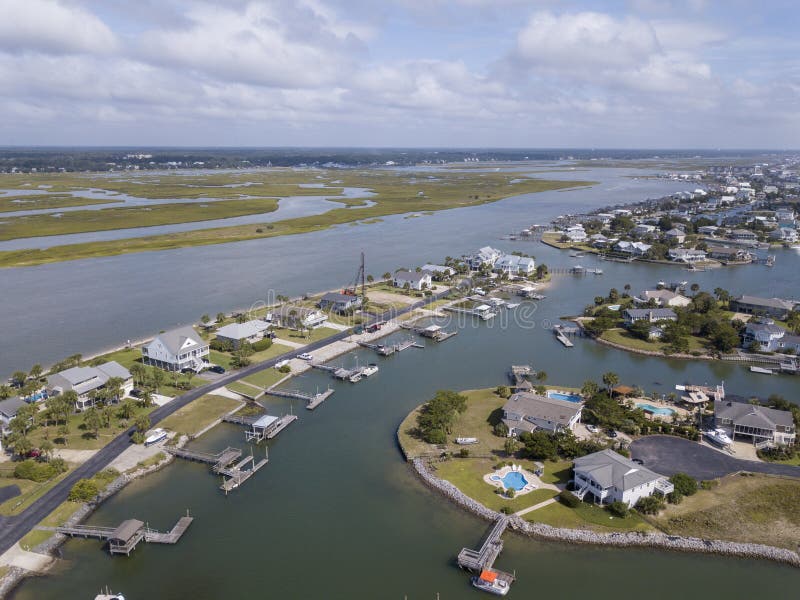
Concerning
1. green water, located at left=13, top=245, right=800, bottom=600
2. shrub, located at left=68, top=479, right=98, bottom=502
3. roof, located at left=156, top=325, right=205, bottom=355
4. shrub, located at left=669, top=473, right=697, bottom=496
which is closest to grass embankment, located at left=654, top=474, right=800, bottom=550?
shrub, located at left=669, top=473, right=697, bottom=496

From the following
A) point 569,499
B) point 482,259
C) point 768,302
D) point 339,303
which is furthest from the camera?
point 482,259

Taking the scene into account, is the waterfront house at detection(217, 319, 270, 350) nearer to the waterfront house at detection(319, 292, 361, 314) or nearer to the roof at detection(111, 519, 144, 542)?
the waterfront house at detection(319, 292, 361, 314)

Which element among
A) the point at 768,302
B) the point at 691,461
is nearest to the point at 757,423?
the point at 691,461

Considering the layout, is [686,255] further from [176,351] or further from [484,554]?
[176,351]

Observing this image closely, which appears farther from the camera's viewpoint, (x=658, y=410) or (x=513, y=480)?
(x=658, y=410)

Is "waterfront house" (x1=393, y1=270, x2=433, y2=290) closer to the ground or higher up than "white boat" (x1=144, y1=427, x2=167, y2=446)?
higher up

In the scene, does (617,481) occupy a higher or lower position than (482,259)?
lower

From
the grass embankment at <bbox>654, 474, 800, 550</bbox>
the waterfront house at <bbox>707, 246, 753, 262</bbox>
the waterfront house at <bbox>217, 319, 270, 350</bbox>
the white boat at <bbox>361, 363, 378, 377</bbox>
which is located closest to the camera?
the grass embankment at <bbox>654, 474, 800, 550</bbox>

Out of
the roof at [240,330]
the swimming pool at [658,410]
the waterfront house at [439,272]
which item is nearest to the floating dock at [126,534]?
the roof at [240,330]
